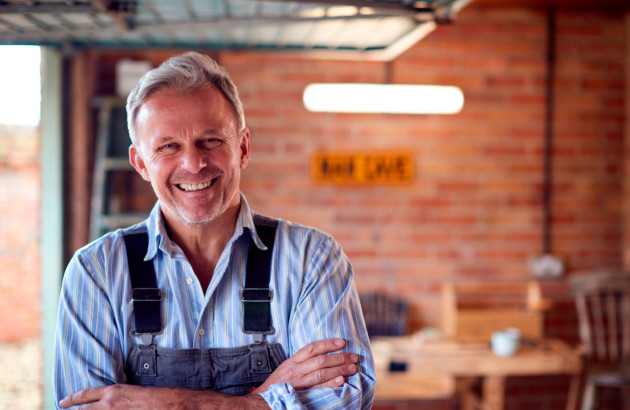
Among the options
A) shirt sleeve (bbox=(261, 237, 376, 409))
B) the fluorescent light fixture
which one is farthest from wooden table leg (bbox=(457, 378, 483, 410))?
shirt sleeve (bbox=(261, 237, 376, 409))

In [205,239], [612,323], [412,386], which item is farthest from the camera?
[612,323]

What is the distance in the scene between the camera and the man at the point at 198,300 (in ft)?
5.41

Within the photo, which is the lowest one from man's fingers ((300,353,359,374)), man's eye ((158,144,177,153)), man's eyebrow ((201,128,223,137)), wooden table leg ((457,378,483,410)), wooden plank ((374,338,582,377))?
wooden table leg ((457,378,483,410))

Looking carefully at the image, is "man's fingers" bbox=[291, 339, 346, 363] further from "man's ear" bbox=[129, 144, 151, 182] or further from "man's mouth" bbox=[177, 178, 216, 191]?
"man's ear" bbox=[129, 144, 151, 182]

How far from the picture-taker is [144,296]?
67.2 inches

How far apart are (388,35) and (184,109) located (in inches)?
50.3

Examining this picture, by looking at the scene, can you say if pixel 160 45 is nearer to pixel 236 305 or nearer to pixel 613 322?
pixel 236 305

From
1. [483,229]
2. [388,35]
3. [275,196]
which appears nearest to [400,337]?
[483,229]

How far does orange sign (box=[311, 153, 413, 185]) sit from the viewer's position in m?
4.33

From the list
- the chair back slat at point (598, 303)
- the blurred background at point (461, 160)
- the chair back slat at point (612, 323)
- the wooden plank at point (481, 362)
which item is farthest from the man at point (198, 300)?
the chair back slat at point (612, 323)

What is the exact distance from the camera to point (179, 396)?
1578 millimetres

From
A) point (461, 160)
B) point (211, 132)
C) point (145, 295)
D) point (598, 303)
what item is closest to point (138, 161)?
point (211, 132)

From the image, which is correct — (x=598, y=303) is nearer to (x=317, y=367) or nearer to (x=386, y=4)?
(x=386, y=4)

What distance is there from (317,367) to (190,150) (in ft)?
2.32
